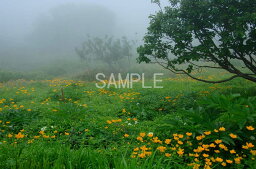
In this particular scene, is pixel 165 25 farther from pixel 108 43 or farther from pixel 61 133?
pixel 108 43

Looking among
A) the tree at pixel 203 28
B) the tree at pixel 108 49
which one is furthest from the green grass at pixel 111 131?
the tree at pixel 108 49

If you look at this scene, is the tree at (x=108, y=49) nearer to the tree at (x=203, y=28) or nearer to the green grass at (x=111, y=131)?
the tree at (x=203, y=28)

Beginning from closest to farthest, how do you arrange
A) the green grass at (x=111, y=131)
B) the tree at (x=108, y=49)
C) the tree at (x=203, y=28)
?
the green grass at (x=111, y=131) < the tree at (x=203, y=28) < the tree at (x=108, y=49)

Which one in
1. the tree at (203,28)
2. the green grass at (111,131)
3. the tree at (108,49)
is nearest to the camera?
the green grass at (111,131)

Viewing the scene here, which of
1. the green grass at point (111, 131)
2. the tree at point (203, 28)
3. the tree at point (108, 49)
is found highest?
the tree at point (108, 49)

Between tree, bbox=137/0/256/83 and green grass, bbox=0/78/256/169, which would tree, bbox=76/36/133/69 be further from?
green grass, bbox=0/78/256/169

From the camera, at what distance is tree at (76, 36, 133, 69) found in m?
44.4

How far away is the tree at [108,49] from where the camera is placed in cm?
4441

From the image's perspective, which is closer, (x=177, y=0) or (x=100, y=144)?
(x=100, y=144)

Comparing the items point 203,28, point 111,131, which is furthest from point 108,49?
point 111,131

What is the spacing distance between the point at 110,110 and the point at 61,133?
2631 mm

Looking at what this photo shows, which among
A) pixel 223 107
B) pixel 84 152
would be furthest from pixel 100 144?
pixel 223 107

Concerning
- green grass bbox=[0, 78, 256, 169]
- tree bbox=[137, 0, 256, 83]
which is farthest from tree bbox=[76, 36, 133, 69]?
green grass bbox=[0, 78, 256, 169]

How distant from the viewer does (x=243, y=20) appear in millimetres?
7035
